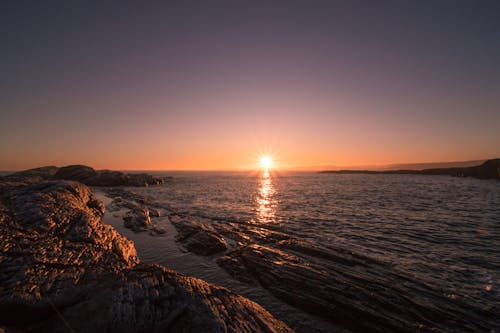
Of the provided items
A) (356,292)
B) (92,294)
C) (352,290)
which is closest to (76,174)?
(92,294)

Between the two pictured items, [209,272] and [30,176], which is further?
[30,176]

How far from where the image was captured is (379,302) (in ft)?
21.1

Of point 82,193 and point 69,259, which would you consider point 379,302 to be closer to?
point 69,259

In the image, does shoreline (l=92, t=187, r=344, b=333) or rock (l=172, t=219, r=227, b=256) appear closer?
shoreline (l=92, t=187, r=344, b=333)

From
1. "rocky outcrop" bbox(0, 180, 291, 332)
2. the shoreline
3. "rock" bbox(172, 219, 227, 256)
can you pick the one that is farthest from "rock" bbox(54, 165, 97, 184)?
"rocky outcrop" bbox(0, 180, 291, 332)

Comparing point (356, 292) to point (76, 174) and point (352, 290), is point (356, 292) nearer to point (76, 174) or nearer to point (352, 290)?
point (352, 290)

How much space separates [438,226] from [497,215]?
943 cm

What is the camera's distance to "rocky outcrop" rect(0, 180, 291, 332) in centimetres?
390

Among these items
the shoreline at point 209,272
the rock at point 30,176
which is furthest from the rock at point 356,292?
the rock at point 30,176

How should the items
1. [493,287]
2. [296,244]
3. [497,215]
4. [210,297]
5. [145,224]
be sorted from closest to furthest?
[210,297]
[493,287]
[296,244]
[145,224]
[497,215]

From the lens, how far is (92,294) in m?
4.42

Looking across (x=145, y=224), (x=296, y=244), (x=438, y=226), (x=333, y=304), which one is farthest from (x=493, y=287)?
(x=145, y=224)

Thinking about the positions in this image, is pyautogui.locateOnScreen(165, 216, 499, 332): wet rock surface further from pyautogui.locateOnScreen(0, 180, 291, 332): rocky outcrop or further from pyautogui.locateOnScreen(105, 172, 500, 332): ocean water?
pyautogui.locateOnScreen(0, 180, 291, 332): rocky outcrop

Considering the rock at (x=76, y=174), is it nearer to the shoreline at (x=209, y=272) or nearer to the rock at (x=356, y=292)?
the shoreline at (x=209, y=272)
